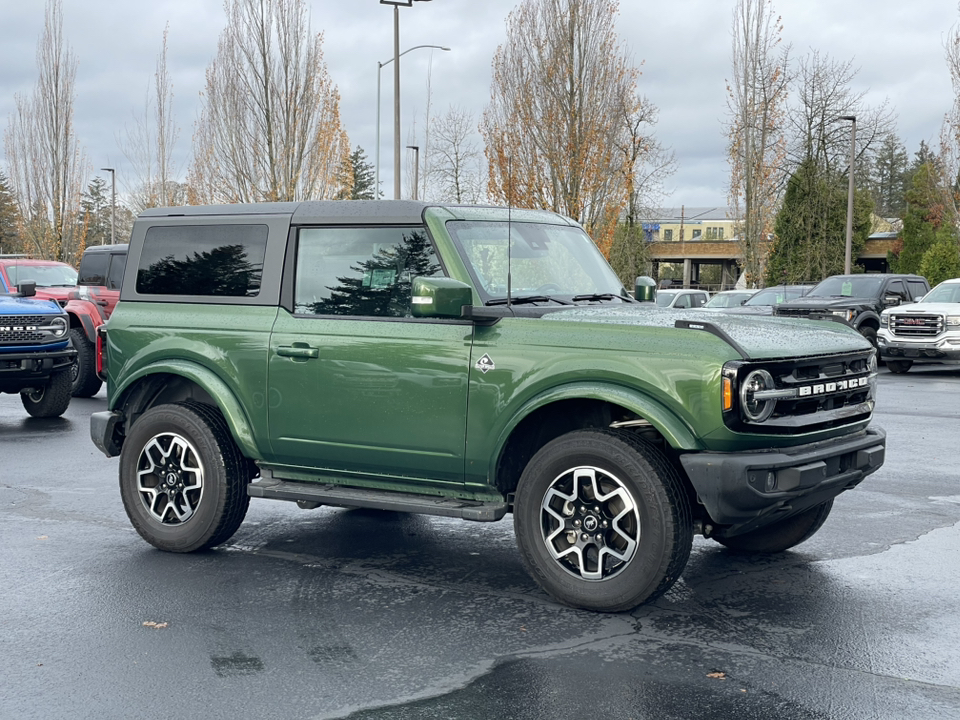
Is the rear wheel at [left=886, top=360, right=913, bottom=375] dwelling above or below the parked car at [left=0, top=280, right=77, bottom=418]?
below

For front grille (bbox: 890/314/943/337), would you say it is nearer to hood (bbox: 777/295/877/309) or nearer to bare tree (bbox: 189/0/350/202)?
hood (bbox: 777/295/877/309)

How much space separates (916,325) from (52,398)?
14.4 meters

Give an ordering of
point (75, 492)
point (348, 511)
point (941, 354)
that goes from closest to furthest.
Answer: point (348, 511) → point (75, 492) → point (941, 354)

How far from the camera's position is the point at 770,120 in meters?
40.4

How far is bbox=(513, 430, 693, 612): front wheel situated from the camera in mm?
4984

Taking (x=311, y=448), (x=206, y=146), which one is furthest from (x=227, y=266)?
(x=206, y=146)

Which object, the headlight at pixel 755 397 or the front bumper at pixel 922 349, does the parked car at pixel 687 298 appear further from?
the headlight at pixel 755 397

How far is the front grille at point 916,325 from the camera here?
63.9 feet

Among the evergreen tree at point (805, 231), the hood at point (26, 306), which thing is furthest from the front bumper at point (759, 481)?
the evergreen tree at point (805, 231)

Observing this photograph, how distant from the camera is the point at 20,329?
1265 centimetres

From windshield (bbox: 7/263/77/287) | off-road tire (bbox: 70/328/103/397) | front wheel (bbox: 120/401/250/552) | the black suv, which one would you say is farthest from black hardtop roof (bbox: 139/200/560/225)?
the black suv

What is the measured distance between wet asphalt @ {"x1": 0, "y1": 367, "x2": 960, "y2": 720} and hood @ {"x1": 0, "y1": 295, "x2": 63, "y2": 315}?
585 cm

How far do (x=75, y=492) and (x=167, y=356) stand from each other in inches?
100

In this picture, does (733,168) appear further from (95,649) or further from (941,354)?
(95,649)
